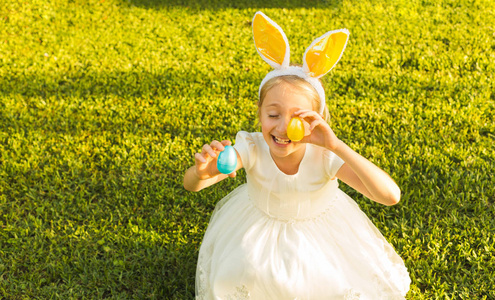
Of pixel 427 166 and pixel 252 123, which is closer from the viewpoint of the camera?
pixel 427 166

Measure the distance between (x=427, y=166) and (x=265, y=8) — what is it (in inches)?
134

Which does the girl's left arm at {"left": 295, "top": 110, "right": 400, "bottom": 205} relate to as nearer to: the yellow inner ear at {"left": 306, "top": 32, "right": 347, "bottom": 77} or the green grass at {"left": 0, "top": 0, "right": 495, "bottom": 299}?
the yellow inner ear at {"left": 306, "top": 32, "right": 347, "bottom": 77}

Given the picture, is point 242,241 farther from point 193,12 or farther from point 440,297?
point 193,12

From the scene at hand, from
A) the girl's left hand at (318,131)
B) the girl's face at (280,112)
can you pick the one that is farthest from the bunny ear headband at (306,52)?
the girl's left hand at (318,131)

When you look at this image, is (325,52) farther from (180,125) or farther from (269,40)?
(180,125)

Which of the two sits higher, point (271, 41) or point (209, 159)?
point (271, 41)

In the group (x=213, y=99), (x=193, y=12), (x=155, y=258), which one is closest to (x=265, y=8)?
(x=193, y=12)

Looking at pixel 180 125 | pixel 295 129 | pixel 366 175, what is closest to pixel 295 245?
pixel 366 175

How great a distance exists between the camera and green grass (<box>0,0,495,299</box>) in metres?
3.08

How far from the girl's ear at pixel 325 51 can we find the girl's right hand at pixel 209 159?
0.53 m

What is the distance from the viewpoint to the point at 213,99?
4582 mm

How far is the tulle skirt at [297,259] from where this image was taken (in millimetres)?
2453

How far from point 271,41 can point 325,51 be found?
0.26 metres

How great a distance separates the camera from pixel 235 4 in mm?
6371
